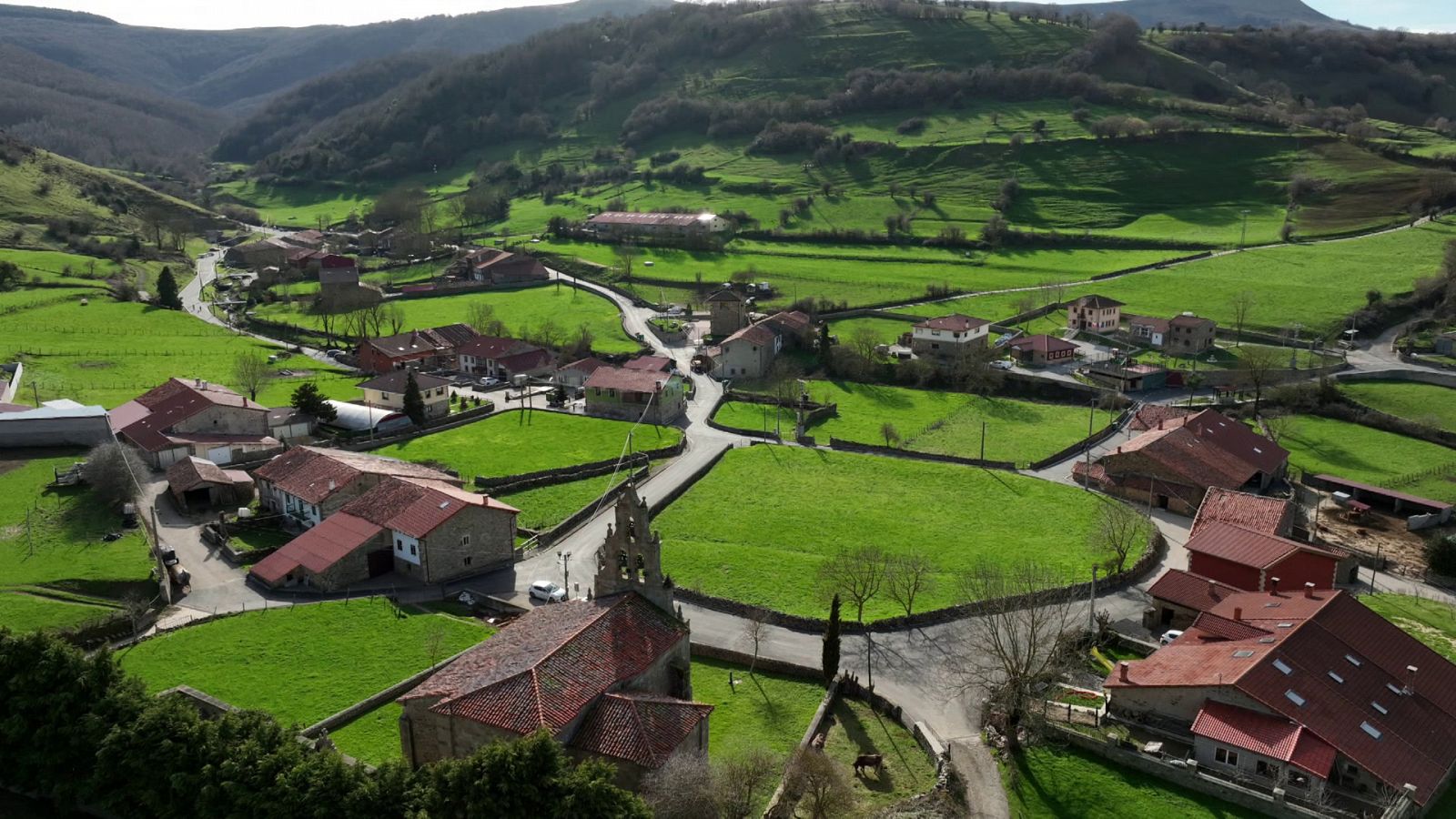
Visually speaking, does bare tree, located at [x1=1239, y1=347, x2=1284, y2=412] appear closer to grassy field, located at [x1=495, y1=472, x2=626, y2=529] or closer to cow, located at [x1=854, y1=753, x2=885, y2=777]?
grassy field, located at [x1=495, y1=472, x2=626, y2=529]

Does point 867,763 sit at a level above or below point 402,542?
above

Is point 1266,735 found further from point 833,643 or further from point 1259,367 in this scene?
point 1259,367

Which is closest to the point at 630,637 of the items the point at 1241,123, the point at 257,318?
the point at 257,318

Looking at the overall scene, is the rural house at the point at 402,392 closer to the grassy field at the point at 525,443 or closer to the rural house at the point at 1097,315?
the grassy field at the point at 525,443

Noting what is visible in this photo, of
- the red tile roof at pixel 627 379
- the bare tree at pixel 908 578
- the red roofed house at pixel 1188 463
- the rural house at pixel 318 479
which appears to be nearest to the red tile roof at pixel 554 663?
the bare tree at pixel 908 578

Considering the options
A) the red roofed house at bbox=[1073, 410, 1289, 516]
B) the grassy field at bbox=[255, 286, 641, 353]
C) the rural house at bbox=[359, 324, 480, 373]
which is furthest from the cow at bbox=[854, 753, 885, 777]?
the rural house at bbox=[359, 324, 480, 373]

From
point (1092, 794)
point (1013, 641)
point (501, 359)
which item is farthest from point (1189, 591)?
point (501, 359)

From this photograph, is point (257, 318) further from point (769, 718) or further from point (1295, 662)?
point (1295, 662)
